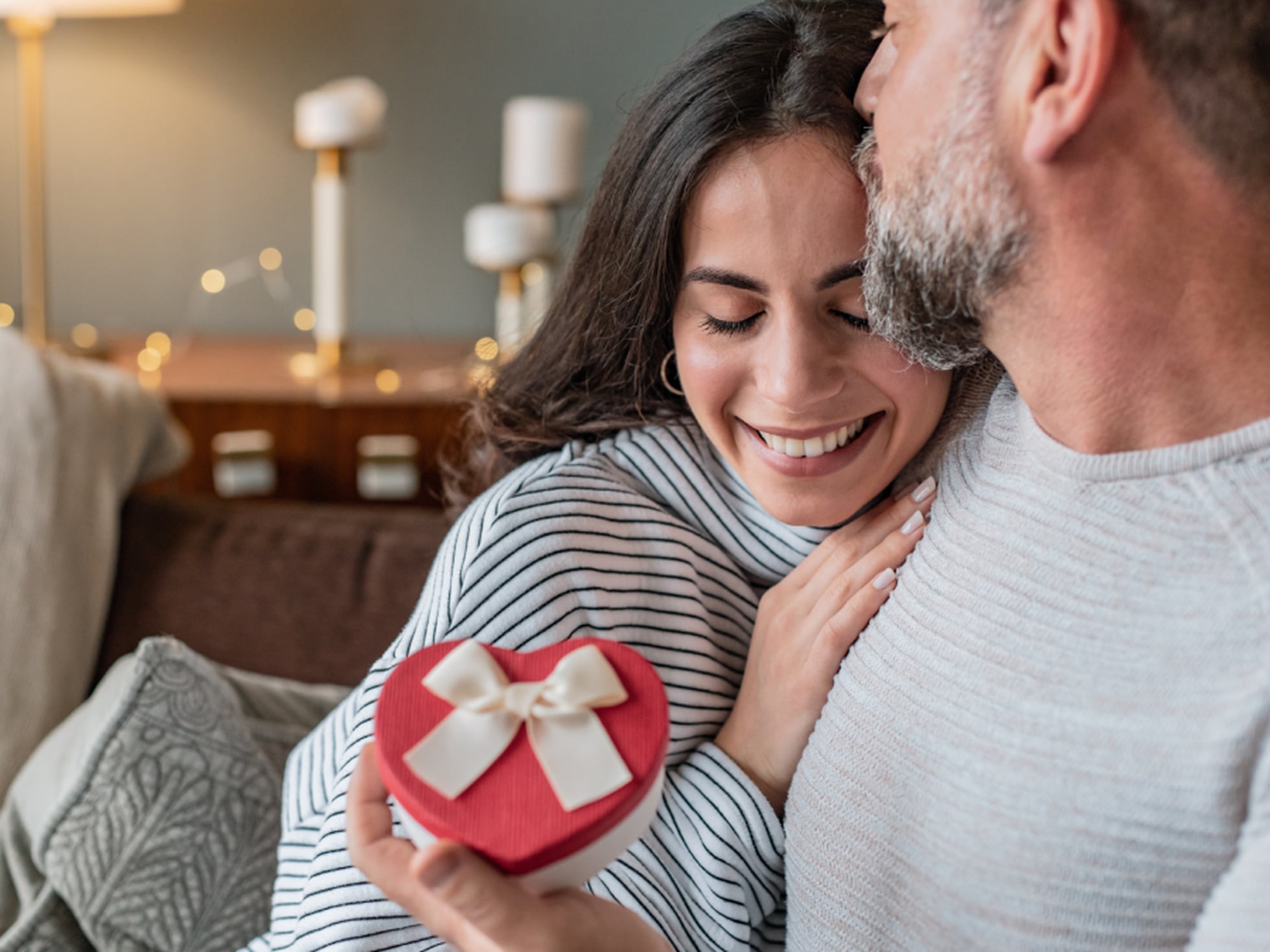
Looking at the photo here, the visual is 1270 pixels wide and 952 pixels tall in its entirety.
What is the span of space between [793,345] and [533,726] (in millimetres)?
424

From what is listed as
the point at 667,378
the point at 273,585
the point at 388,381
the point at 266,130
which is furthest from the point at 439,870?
the point at 266,130

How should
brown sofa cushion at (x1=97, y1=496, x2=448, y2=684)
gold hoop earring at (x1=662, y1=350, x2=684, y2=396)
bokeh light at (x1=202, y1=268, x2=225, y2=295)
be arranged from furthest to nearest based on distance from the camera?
Answer: bokeh light at (x1=202, y1=268, x2=225, y2=295) < brown sofa cushion at (x1=97, y1=496, x2=448, y2=684) < gold hoop earring at (x1=662, y1=350, x2=684, y2=396)

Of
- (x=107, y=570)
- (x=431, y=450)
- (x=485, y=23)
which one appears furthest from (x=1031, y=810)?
(x=485, y=23)

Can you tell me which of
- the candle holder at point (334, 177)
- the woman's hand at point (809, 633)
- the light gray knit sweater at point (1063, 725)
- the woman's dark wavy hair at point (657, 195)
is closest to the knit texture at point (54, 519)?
the woman's dark wavy hair at point (657, 195)

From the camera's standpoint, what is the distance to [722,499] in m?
1.26

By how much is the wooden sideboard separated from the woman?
1.21m

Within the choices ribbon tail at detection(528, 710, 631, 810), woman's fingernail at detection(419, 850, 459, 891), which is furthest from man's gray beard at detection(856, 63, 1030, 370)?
woman's fingernail at detection(419, 850, 459, 891)

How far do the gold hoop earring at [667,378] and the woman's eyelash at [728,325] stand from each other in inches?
5.3

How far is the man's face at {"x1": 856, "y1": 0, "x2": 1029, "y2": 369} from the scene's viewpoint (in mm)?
888

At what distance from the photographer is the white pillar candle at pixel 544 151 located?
2.63m

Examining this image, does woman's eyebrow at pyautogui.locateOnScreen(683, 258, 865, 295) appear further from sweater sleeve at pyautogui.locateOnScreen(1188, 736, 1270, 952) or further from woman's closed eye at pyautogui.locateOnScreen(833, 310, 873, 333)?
sweater sleeve at pyautogui.locateOnScreen(1188, 736, 1270, 952)

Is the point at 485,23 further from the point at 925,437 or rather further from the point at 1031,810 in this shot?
the point at 1031,810

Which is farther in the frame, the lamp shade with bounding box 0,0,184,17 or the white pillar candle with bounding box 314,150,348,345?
the white pillar candle with bounding box 314,150,348,345

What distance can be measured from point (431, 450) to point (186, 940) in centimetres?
129
